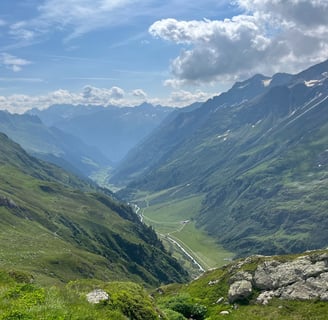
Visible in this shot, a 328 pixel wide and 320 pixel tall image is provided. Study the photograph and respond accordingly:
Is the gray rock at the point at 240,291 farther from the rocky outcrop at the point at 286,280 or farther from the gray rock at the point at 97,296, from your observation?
the gray rock at the point at 97,296

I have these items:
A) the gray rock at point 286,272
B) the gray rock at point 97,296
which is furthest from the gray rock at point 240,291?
the gray rock at point 97,296

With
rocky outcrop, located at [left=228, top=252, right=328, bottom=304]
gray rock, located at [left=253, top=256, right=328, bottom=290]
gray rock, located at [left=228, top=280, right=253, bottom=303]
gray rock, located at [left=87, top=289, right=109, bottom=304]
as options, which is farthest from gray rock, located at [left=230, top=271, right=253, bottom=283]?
gray rock, located at [left=87, top=289, right=109, bottom=304]

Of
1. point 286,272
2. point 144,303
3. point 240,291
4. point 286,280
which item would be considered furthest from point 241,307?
point 144,303

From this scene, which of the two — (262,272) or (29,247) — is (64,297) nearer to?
(262,272)

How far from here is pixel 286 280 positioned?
48.7 meters

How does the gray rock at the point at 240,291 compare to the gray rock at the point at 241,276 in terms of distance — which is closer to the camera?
the gray rock at the point at 240,291

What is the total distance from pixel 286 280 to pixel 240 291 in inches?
219

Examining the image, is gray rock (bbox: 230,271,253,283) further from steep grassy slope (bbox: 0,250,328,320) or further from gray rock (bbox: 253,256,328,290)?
gray rock (bbox: 253,256,328,290)

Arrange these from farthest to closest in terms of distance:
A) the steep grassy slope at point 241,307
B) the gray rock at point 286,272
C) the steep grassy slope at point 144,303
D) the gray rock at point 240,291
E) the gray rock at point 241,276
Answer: the gray rock at point 241,276 < the gray rock at point 240,291 < the gray rock at point 286,272 < the steep grassy slope at point 241,307 < the steep grassy slope at point 144,303

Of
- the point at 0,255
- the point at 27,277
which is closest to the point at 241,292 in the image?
the point at 27,277

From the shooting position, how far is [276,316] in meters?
41.9

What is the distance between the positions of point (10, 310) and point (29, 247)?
18916 cm

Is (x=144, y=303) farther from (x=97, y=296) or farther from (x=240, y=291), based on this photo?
(x=240, y=291)

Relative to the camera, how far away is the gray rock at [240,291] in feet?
161
